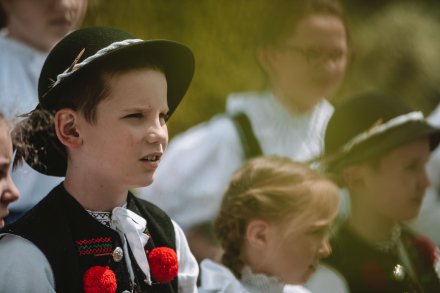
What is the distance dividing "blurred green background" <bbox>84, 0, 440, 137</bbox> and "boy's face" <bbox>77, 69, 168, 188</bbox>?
49 cm

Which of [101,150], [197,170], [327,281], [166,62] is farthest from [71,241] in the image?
[327,281]

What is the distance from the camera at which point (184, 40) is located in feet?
6.95

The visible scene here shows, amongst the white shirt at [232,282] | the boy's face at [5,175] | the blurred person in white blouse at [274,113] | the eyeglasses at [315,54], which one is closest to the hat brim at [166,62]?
the boy's face at [5,175]

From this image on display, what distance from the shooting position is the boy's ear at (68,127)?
1.48m

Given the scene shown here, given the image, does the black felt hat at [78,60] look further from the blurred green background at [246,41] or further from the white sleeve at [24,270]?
the blurred green background at [246,41]

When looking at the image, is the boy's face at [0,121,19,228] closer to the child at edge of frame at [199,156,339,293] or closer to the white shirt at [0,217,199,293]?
the white shirt at [0,217,199,293]

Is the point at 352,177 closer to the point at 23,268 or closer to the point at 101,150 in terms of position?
the point at 101,150

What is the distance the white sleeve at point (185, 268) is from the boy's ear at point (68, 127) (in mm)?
301

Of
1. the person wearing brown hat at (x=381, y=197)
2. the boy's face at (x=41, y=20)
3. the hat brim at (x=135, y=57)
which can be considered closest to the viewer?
the hat brim at (x=135, y=57)

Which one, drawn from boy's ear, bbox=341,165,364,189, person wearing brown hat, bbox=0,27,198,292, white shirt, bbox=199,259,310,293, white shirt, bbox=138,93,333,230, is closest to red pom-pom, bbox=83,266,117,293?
person wearing brown hat, bbox=0,27,198,292

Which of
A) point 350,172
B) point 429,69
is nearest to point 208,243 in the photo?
point 350,172

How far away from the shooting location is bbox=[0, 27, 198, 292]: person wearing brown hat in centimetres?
143

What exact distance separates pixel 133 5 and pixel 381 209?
93 centimetres

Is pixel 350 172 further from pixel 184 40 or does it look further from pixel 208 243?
pixel 184 40
